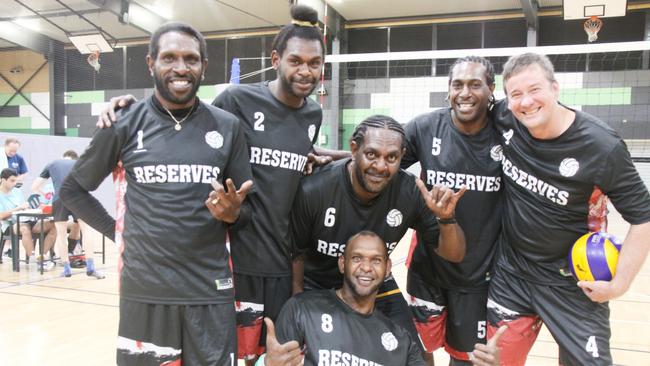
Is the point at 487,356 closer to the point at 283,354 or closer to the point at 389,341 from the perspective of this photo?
the point at 389,341

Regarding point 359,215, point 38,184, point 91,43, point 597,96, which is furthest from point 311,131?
point 91,43

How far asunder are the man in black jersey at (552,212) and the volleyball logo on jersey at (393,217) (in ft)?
1.93

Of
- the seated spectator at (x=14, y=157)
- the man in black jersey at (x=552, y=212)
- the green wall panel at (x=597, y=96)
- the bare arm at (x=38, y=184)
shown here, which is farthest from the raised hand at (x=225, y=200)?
the green wall panel at (x=597, y=96)

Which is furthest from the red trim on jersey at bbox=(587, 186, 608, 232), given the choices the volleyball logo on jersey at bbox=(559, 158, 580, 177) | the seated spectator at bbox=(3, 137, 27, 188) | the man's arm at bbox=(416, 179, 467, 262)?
the seated spectator at bbox=(3, 137, 27, 188)

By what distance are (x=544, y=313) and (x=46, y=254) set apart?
28.8 ft

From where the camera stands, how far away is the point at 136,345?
2.22m

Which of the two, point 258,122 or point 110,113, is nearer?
point 110,113

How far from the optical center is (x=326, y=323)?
2.53m

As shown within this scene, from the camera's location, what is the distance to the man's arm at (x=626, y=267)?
2.36m

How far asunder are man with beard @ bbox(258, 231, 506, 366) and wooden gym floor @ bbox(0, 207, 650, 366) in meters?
2.04

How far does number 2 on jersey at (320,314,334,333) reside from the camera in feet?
8.25

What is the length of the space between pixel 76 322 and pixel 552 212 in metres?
4.78

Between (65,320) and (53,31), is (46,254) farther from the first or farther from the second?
(53,31)

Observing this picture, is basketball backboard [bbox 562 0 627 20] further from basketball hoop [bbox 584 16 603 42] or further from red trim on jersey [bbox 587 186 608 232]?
red trim on jersey [bbox 587 186 608 232]
